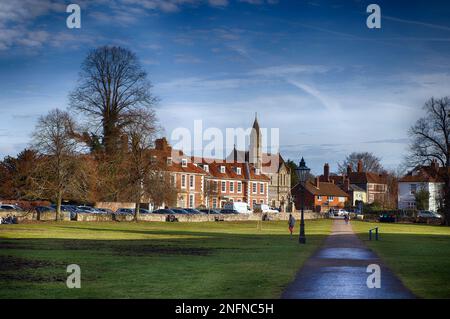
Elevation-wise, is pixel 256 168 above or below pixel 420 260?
above

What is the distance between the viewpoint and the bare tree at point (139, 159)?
6300cm

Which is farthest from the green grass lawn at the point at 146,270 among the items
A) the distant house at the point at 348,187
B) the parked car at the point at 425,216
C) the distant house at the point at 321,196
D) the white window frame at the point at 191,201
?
the distant house at the point at 348,187

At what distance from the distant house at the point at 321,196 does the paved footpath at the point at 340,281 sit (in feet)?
343

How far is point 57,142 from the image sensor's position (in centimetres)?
6069

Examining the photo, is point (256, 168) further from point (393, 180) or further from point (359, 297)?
point (359, 297)

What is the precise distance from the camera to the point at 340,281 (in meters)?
18.4

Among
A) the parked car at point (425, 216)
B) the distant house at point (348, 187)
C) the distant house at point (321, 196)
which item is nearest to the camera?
the parked car at point (425, 216)

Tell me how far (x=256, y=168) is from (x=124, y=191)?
5908 cm

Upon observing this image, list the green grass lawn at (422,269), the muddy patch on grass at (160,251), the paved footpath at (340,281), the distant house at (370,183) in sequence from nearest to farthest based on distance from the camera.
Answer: the paved footpath at (340,281), the green grass lawn at (422,269), the muddy patch on grass at (160,251), the distant house at (370,183)

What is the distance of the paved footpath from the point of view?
15656 mm

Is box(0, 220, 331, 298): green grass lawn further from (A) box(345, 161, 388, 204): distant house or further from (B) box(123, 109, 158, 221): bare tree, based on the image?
(A) box(345, 161, 388, 204): distant house

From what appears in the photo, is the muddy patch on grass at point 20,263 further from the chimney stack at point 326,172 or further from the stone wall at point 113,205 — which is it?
the chimney stack at point 326,172

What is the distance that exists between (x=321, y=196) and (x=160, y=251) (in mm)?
107494
